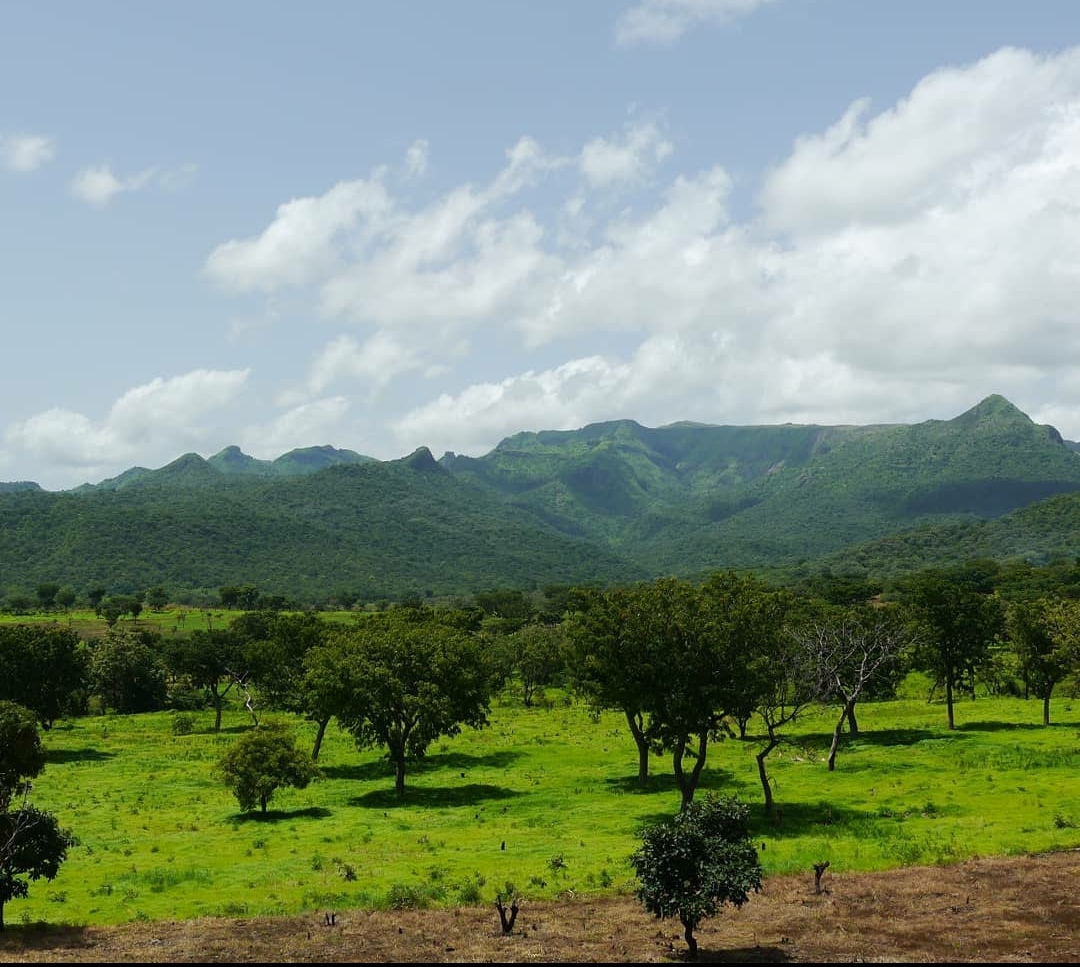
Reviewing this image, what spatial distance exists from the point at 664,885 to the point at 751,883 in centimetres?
266

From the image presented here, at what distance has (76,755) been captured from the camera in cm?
7994

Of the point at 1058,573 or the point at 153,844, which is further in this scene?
the point at 1058,573

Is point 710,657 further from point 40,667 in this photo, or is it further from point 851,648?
point 40,667

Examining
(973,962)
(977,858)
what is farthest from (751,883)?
(977,858)

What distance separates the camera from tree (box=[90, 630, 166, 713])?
379 feet

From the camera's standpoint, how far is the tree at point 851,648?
59.3 meters

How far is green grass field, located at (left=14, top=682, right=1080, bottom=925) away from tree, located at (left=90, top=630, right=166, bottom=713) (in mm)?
35553

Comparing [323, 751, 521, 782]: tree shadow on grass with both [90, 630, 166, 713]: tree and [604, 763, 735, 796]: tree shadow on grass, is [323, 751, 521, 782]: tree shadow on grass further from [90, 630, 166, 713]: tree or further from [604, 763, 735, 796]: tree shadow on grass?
[90, 630, 166, 713]: tree

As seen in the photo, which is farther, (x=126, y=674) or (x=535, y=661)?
(x=535, y=661)

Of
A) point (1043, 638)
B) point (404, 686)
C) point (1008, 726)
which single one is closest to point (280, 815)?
point (404, 686)

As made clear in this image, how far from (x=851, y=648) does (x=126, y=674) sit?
3953 inches

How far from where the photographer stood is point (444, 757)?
74.3m

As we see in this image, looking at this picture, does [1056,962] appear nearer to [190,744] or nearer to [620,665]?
[620,665]

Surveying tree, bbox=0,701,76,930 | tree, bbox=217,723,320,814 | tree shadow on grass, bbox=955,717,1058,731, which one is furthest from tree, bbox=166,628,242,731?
tree shadow on grass, bbox=955,717,1058,731
